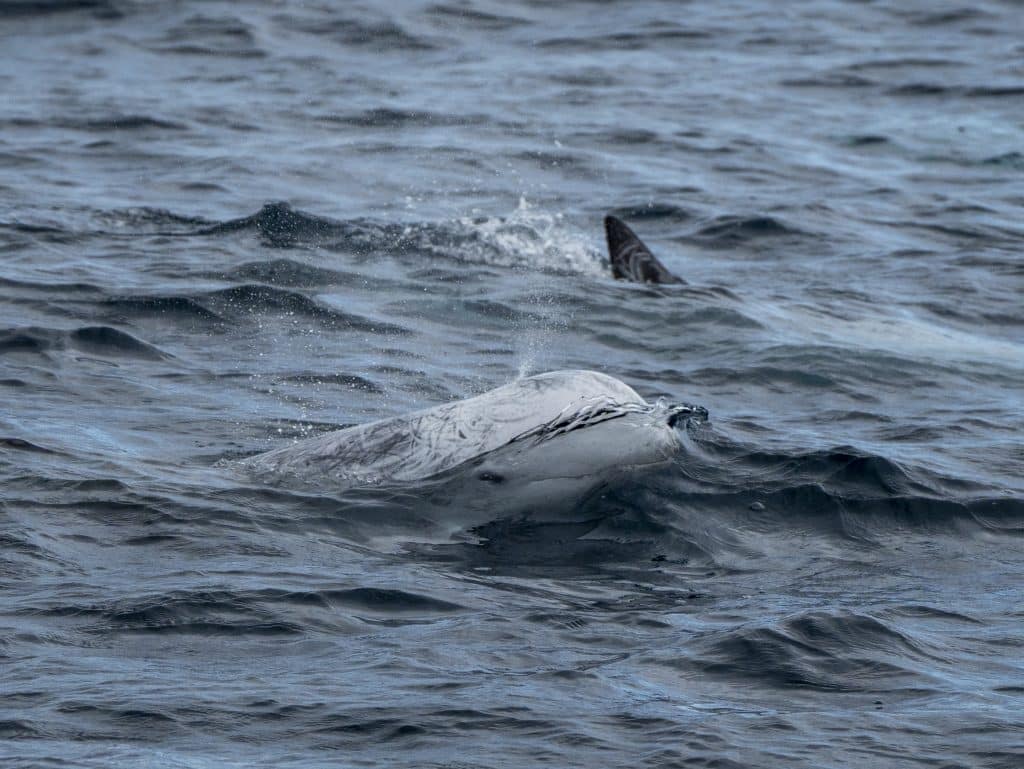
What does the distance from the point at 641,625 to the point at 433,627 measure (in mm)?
893

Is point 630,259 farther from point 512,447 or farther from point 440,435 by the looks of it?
point 512,447

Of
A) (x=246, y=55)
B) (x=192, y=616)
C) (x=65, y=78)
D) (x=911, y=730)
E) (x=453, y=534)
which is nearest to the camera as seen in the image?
(x=911, y=730)

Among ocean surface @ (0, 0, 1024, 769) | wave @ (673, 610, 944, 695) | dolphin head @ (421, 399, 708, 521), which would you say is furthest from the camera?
dolphin head @ (421, 399, 708, 521)

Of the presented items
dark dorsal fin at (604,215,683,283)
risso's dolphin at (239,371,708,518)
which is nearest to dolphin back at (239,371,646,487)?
risso's dolphin at (239,371,708,518)

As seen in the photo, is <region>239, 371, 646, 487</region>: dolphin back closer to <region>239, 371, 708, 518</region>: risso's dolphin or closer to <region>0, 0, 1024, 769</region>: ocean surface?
<region>239, 371, 708, 518</region>: risso's dolphin

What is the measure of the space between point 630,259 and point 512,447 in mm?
5931

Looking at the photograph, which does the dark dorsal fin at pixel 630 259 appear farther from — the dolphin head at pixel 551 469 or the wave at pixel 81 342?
the dolphin head at pixel 551 469

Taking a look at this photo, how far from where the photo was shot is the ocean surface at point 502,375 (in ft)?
22.3

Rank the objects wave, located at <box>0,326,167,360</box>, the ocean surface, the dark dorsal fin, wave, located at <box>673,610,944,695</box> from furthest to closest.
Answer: the dark dorsal fin < wave, located at <box>0,326,167,360</box> < wave, located at <box>673,610,944,695</box> < the ocean surface

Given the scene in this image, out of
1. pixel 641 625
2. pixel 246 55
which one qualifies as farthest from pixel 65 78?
pixel 641 625

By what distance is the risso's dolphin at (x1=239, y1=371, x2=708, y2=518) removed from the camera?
368 inches

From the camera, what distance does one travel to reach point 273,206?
16.7 m

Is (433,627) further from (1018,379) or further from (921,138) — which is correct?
(921,138)

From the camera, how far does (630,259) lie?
1508cm
